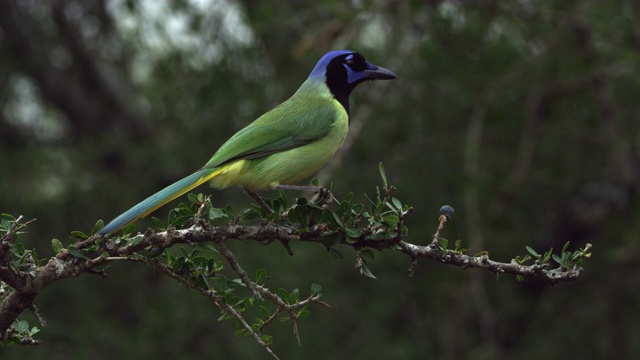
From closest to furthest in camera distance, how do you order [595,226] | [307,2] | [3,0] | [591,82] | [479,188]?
[479,188] < [591,82] < [595,226] < [307,2] < [3,0]

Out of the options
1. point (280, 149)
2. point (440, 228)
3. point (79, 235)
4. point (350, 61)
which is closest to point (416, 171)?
point (350, 61)

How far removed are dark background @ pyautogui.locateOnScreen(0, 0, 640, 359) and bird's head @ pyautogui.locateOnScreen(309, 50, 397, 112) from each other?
1.15 meters

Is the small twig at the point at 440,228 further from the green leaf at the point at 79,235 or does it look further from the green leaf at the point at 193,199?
the green leaf at the point at 79,235

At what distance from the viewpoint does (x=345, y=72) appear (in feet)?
16.5

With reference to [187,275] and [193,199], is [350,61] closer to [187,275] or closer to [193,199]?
[193,199]

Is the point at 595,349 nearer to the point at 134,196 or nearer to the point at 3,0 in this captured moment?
the point at 134,196

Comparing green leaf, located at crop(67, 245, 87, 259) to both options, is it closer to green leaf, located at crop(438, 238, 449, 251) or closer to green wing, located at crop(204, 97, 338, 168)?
green leaf, located at crop(438, 238, 449, 251)

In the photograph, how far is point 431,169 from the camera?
700 cm

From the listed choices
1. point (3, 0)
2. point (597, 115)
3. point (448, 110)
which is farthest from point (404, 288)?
point (3, 0)

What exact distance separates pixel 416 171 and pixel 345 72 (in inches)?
80.8

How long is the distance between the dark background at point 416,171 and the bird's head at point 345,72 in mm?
1152

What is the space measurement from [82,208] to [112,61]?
8.05ft

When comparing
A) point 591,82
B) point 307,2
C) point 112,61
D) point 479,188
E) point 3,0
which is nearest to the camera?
point 479,188

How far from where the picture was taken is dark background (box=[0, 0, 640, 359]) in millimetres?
6746
